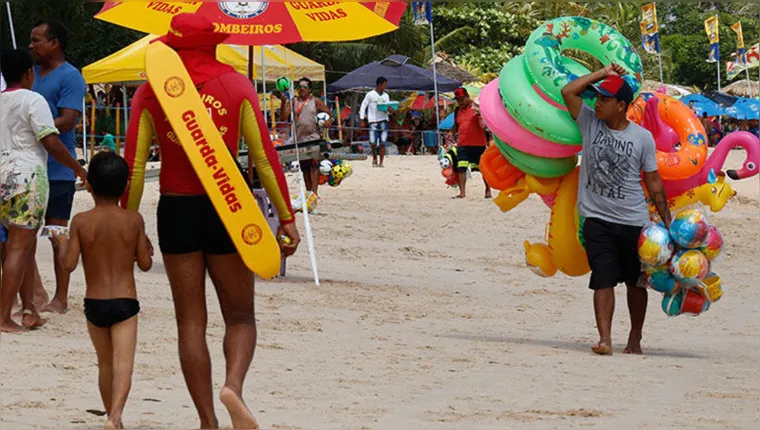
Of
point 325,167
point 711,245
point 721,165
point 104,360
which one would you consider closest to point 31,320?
point 104,360

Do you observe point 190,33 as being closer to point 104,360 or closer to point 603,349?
point 104,360

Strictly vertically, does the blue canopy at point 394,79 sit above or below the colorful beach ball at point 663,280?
above

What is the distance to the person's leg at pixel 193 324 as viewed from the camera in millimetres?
5023

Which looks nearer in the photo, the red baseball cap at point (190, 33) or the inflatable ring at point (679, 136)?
the red baseball cap at point (190, 33)

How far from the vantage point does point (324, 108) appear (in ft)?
52.3

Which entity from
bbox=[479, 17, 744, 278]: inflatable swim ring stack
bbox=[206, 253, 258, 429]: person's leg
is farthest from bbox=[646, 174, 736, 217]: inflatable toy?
bbox=[206, 253, 258, 429]: person's leg

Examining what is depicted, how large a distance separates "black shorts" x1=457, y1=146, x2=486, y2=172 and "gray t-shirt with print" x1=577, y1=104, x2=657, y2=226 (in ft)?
33.5

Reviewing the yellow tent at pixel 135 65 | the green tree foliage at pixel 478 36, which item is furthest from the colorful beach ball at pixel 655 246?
the green tree foliage at pixel 478 36

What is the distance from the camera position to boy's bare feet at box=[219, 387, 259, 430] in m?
4.82

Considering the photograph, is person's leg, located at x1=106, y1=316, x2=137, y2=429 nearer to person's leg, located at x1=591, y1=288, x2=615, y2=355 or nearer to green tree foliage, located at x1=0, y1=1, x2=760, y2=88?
person's leg, located at x1=591, y1=288, x2=615, y2=355

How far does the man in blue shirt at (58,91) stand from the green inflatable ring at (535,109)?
8.29 ft

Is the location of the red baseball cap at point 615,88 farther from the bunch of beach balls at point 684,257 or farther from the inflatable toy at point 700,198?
the inflatable toy at point 700,198

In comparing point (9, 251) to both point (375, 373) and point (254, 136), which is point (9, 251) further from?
point (254, 136)

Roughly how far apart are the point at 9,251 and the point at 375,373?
2.15m
